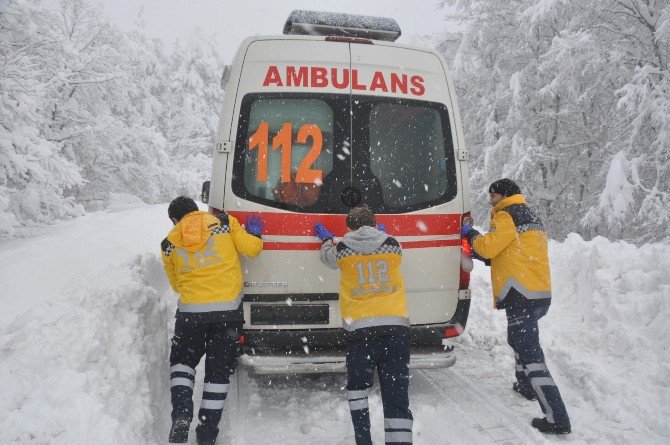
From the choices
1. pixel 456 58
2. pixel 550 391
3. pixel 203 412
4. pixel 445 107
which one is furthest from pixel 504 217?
pixel 456 58

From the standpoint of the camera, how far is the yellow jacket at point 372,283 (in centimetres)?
338

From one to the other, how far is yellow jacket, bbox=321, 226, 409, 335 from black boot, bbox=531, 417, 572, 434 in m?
1.28

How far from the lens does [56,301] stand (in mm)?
3844

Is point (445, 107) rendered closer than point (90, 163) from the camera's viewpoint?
Yes

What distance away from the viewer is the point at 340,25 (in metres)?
4.54

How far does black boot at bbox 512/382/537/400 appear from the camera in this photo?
4312 mm

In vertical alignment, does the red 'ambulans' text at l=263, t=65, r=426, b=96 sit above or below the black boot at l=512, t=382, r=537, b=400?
above

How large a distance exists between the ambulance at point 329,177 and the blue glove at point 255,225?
0.18 feet

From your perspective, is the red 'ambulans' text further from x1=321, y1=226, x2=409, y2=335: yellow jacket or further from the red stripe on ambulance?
x1=321, y1=226, x2=409, y2=335: yellow jacket

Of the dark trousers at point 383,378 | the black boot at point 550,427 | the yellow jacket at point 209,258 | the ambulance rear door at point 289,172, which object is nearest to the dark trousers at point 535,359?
the black boot at point 550,427

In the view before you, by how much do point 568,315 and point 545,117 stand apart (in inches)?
372

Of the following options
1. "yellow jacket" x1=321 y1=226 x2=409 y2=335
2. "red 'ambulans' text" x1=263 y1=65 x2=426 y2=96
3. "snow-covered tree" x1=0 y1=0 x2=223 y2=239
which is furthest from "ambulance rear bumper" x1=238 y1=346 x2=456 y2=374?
"snow-covered tree" x1=0 y1=0 x2=223 y2=239

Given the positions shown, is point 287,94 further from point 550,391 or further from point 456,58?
point 456,58

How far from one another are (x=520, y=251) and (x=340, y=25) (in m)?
2.45
